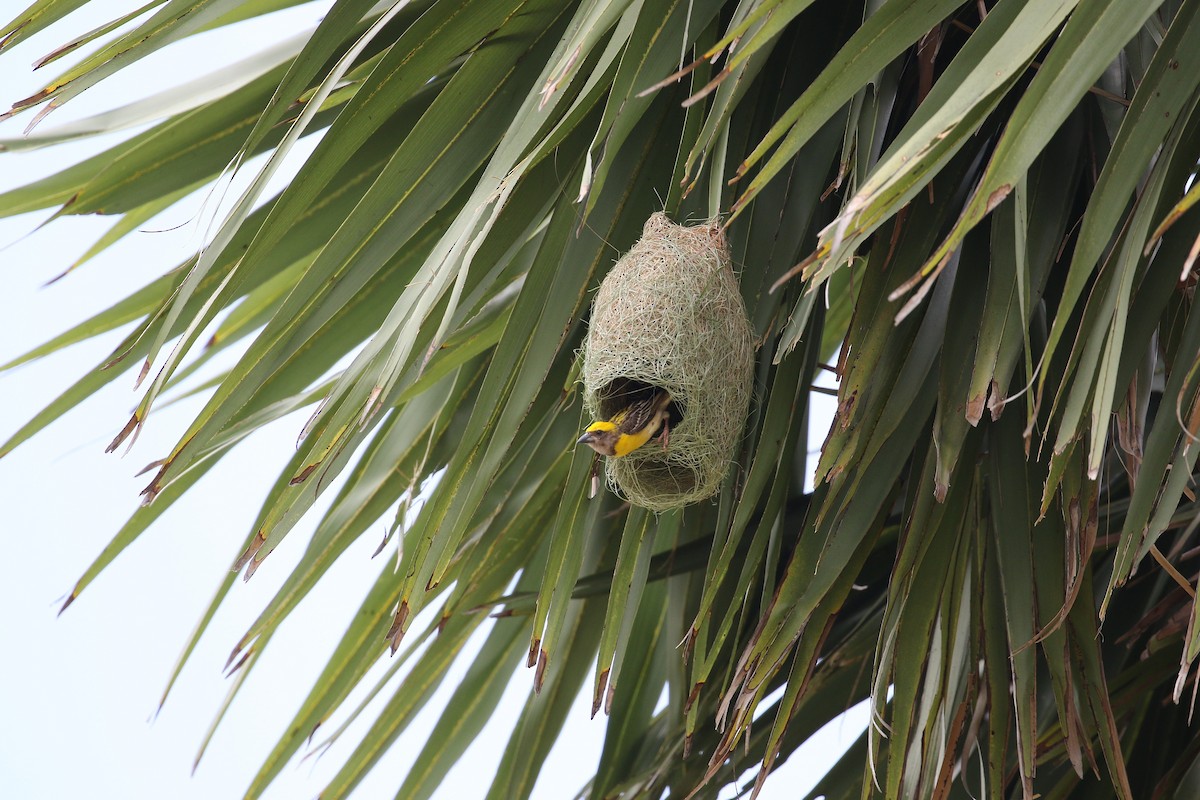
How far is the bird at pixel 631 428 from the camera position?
103cm

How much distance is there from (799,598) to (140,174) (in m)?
0.91

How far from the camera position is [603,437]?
1.03 metres

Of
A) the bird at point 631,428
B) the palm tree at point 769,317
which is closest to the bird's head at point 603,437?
the bird at point 631,428

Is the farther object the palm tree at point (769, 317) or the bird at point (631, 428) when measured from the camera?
the bird at point (631, 428)

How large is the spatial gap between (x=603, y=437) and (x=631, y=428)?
42 mm

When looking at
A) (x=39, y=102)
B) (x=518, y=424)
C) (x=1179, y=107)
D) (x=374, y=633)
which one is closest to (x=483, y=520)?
(x=374, y=633)

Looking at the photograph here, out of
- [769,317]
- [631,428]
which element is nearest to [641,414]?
[631,428]

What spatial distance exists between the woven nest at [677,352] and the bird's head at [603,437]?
0.13 feet

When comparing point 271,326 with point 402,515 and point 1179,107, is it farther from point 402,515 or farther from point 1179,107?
point 1179,107

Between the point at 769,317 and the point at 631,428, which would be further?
the point at 769,317

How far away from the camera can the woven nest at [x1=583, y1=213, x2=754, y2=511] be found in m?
1.04

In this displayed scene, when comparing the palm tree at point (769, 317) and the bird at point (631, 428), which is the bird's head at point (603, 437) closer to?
the bird at point (631, 428)

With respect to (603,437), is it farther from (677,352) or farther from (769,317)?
(769,317)

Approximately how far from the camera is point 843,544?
3.75ft
